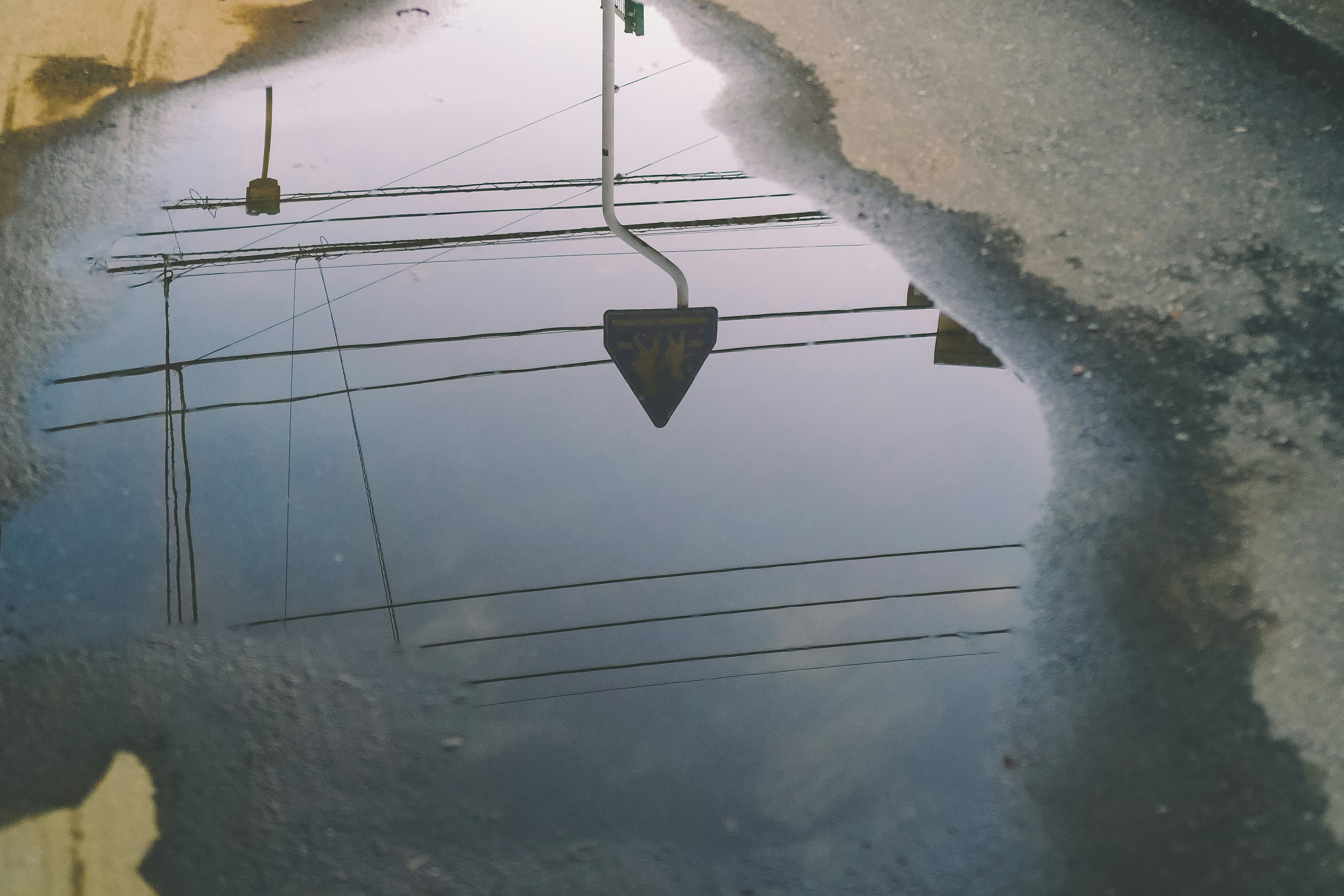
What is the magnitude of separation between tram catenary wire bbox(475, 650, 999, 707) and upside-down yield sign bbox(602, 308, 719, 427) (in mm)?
1277

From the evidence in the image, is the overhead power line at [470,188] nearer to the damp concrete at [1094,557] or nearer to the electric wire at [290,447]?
the damp concrete at [1094,557]

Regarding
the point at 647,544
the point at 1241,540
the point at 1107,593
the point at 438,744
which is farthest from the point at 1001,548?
the point at 438,744

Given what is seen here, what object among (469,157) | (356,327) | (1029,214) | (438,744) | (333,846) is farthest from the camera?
(469,157)

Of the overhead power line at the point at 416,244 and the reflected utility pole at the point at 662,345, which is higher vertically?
the overhead power line at the point at 416,244

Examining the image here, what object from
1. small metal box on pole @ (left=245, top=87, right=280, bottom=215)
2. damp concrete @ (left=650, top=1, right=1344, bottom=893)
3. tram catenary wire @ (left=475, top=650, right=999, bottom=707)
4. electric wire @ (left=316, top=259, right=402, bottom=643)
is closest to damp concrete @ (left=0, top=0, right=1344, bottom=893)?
damp concrete @ (left=650, top=1, right=1344, bottom=893)

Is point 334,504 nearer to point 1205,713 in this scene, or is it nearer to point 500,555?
point 500,555

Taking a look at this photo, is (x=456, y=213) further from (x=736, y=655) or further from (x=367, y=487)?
(x=736, y=655)

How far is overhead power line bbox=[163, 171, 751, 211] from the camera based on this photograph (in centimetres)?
→ 498

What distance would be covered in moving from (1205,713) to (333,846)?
2.39 metres

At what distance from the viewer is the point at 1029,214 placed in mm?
4715

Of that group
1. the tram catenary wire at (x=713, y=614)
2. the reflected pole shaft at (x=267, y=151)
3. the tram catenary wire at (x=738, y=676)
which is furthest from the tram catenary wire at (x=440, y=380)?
the reflected pole shaft at (x=267, y=151)

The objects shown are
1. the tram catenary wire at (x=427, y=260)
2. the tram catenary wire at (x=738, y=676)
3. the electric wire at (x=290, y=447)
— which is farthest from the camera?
the tram catenary wire at (x=427, y=260)

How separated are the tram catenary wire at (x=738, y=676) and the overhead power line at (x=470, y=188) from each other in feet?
10.3

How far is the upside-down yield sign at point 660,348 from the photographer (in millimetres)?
3934
